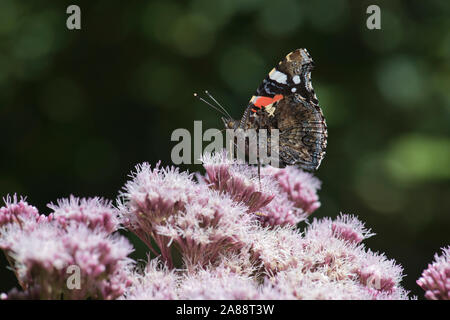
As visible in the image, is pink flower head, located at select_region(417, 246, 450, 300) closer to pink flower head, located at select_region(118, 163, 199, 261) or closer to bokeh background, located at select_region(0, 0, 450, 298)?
pink flower head, located at select_region(118, 163, 199, 261)

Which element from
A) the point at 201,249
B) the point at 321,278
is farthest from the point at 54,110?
the point at 321,278

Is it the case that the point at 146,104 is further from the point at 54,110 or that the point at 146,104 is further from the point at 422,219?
the point at 422,219

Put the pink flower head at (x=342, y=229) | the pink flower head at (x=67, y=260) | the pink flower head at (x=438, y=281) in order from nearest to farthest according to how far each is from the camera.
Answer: the pink flower head at (x=67, y=260) < the pink flower head at (x=438, y=281) < the pink flower head at (x=342, y=229)

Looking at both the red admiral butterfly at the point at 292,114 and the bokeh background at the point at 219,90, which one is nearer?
the red admiral butterfly at the point at 292,114

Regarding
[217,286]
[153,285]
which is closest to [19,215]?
[153,285]

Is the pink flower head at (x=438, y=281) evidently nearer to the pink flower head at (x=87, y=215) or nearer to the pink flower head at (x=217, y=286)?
the pink flower head at (x=217, y=286)

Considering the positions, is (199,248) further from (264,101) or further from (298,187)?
(264,101)

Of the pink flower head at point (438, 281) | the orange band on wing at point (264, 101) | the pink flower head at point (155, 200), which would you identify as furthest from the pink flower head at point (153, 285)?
the orange band on wing at point (264, 101)
